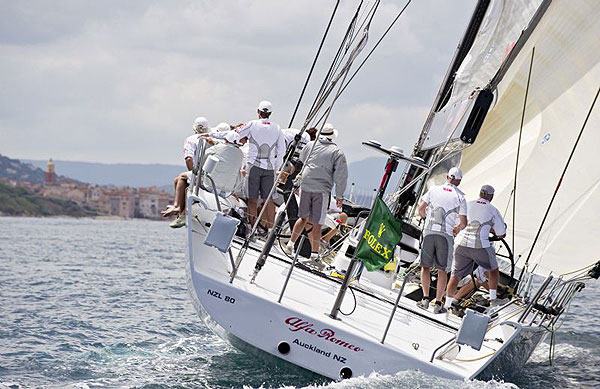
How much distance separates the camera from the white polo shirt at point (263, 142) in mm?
10078

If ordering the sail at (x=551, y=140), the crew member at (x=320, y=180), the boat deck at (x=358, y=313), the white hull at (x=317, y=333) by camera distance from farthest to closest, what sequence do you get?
the sail at (x=551, y=140) → the crew member at (x=320, y=180) → the boat deck at (x=358, y=313) → the white hull at (x=317, y=333)

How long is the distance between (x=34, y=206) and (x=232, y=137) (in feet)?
394

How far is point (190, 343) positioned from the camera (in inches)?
449

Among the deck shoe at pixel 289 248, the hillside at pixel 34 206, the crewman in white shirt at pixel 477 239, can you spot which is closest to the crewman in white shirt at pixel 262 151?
the deck shoe at pixel 289 248

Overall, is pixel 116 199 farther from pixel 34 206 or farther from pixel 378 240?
pixel 378 240

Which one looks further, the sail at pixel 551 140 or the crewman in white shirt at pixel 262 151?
the sail at pixel 551 140

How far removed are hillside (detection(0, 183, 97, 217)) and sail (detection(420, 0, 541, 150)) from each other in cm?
11427

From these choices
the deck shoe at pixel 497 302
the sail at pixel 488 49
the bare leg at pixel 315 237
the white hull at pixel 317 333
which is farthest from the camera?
the sail at pixel 488 49

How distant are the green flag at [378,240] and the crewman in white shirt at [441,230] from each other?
58.2 inches

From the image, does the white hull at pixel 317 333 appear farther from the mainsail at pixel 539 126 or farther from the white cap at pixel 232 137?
the mainsail at pixel 539 126

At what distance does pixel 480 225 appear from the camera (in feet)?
31.1

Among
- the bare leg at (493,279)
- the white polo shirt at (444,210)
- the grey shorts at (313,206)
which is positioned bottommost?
the bare leg at (493,279)

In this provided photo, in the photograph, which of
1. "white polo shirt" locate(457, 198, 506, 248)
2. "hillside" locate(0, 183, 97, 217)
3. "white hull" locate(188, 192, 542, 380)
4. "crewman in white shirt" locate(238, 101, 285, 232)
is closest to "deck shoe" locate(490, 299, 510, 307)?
"white polo shirt" locate(457, 198, 506, 248)

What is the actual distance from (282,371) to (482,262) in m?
2.71
